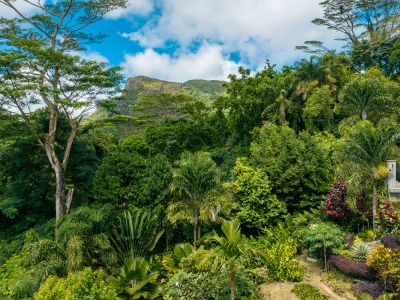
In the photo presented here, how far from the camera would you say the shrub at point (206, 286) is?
11.0 m

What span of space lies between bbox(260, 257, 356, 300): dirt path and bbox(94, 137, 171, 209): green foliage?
6.22 m

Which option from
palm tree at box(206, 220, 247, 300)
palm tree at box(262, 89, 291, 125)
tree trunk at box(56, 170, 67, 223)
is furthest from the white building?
tree trunk at box(56, 170, 67, 223)

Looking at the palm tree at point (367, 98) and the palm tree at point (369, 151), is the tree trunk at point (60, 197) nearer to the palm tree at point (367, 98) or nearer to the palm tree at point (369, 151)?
the palm tree at point (369, 151)

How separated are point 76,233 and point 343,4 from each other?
122 feet

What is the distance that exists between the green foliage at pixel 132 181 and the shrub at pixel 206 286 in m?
4.64

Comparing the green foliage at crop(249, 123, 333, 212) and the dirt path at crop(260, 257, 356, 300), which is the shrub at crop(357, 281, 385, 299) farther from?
the green foliage at crop(249, 123, 333, 212)

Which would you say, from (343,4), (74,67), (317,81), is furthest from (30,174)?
(343,4)

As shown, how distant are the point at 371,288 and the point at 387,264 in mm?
1072

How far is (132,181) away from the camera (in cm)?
1622

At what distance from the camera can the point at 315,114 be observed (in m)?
22.1

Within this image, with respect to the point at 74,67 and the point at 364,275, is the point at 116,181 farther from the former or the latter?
the point at 364,275

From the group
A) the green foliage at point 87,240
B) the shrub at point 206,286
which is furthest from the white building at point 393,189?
the green foliage at point 87,240

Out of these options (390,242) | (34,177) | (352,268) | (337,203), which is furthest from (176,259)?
(34,177)

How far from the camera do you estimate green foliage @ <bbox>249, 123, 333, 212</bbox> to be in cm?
1628
